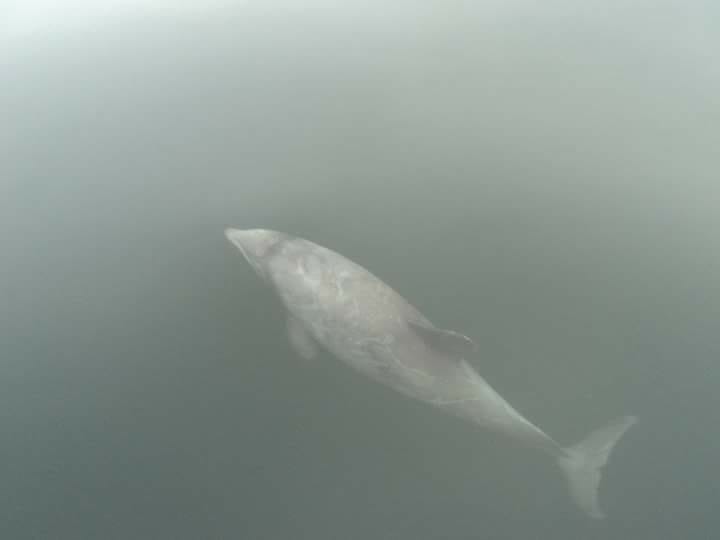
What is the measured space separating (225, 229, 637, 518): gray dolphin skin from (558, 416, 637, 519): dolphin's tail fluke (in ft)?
0.06

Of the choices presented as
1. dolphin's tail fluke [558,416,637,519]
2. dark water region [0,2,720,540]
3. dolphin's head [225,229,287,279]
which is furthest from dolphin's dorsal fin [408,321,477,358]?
dolphin's head [225,229,287,279]

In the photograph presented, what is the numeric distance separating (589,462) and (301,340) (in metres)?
6.42

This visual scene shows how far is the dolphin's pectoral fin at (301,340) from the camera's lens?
1155cm

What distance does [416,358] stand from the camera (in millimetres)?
10164

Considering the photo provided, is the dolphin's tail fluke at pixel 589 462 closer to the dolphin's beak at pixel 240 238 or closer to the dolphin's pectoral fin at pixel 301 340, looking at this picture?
the dolphin's pectoral fin at pixel 301 340

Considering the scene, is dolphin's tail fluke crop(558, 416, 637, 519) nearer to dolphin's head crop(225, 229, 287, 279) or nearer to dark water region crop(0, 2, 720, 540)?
dark water region crop(0, 2, 720, 540)

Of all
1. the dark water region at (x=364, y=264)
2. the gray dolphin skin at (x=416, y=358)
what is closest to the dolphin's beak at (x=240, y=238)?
the dark water region at (x=364, y=264)

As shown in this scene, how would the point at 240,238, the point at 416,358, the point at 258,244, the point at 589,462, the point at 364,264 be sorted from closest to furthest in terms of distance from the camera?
the point at 589,462 → the point at 416,358 → the point at 258,244 → the point at 240,238 → the point at 364,264

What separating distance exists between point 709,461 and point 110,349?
13.1 meters

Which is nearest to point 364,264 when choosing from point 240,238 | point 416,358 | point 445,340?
point 240,238

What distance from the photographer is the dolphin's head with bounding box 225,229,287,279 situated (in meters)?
12.4

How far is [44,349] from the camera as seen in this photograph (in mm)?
11969

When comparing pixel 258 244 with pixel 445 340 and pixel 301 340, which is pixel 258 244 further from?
pixel 445 340

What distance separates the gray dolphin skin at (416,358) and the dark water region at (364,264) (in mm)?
591
